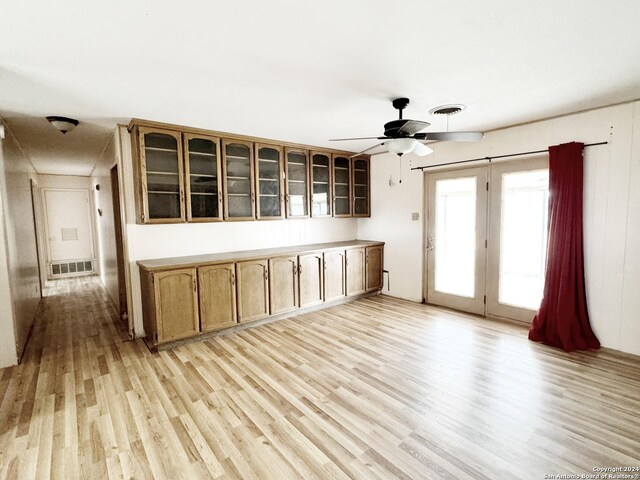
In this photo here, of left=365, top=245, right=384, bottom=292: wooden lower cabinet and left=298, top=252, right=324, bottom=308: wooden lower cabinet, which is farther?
left=365, top=245, right=384, bottom=292: wooden lower cabinet

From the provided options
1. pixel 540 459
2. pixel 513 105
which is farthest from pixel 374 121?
pixel 540 459

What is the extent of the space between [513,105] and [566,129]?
0.81 meters

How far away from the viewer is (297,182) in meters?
4.70

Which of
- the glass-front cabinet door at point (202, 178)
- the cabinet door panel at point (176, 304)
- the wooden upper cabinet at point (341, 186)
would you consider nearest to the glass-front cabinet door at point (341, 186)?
the wooden upper cabinet at point (341, 186)

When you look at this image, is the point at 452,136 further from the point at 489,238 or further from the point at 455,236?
the point at 455,236

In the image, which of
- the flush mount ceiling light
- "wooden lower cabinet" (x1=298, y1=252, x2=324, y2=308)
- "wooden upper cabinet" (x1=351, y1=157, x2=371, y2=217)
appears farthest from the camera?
"wooden upper cabinet" (x1=351, y1=157, x2=371, y2=217)

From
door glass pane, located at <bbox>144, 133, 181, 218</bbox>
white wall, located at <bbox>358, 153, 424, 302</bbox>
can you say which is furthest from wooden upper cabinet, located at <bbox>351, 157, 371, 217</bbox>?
door glass pane, located at <bbox>144, 133, 181, 218</bbox>

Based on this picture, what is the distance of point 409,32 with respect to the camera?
1.81 meters

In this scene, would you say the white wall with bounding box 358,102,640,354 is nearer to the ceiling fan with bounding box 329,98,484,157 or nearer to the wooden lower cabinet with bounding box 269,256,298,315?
the ceiling fan with bounding box 329,98,484,157

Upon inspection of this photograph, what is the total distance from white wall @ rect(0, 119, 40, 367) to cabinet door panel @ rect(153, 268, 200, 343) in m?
1.38

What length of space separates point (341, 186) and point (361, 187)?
45cm

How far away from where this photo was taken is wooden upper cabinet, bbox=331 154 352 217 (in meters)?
5.16

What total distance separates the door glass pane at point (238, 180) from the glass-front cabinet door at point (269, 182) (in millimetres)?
138

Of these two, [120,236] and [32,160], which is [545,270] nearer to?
[120,236]
